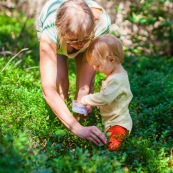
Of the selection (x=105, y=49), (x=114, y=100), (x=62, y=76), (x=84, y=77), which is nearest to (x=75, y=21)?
(x=105, y=49)

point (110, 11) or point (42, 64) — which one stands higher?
point (42, 64)

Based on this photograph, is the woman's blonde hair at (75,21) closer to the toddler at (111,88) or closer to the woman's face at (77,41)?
the woman's face at (77,41)

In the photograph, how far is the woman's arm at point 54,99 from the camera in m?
3.31

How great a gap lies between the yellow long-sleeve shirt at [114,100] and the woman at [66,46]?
0.94 ft

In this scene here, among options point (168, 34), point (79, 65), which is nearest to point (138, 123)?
point (79, 65)

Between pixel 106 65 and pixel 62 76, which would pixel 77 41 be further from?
pixel 62 76

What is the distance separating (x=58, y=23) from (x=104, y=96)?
755 mm

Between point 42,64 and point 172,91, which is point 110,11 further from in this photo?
point 42,64

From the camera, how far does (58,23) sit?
363 centimetres

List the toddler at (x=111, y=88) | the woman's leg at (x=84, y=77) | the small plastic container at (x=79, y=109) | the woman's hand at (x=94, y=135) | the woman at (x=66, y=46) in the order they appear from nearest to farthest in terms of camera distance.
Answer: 1. the woman's hand at (x=94, y=135)
2. the woman at (x=66, y=46)
3. the toddler at (x=111, y=88)
4. the small plastic container at (x=79, y=109)
5. the woman's leg at (x=84, y=77)

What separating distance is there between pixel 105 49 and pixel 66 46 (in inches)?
19.2

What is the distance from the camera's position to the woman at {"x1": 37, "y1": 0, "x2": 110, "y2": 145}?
11.6 feet

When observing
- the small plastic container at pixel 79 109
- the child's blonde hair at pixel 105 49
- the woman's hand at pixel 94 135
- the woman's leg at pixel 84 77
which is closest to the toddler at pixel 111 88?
the child's blonde hair at pixel 105 49

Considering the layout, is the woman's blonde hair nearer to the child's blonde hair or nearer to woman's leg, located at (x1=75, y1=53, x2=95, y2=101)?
the child's blonde hair
